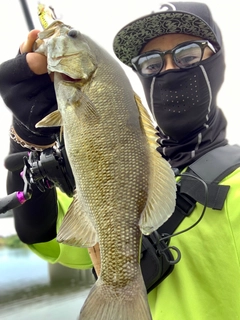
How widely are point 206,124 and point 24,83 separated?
131cm

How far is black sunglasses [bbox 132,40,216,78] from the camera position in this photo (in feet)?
8.19

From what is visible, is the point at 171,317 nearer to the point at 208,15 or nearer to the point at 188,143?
the point at 188,143

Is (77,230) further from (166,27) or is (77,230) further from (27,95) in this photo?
(166,27)

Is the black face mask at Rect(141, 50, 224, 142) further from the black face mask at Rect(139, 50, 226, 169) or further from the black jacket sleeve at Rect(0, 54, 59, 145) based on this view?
the black jacket sleeve at Rect(0, 54, 59, 145)

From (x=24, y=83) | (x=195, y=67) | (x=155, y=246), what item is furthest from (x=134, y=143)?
(x=195, y=67)

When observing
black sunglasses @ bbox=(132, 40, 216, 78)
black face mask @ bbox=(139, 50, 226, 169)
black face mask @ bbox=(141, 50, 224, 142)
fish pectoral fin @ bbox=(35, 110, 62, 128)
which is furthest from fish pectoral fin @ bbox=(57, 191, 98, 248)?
black sunglasses @ bbox=(132, 40, 216, 78)

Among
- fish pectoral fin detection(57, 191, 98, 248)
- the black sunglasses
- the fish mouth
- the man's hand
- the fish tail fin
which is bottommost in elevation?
the fish tail fin

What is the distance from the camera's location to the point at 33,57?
1878 mm

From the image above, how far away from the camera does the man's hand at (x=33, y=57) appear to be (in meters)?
1.88

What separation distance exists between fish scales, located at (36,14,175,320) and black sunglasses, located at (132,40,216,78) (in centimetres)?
100

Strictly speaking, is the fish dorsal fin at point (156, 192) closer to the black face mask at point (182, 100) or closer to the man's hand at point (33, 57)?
the man's hand at point (33, 57)

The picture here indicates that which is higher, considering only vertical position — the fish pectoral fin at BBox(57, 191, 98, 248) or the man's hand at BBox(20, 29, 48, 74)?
the man's hand at BBox(20, 29, 48, 74)

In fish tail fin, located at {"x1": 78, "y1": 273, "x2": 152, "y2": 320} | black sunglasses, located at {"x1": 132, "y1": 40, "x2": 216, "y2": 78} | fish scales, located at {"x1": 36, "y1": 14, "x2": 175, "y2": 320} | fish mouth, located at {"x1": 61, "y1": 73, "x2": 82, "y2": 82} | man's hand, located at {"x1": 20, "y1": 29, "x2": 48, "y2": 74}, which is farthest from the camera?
black sunglasses, located at {"x1": 132, "y1": 40, "x2": 216, "y2": 78}

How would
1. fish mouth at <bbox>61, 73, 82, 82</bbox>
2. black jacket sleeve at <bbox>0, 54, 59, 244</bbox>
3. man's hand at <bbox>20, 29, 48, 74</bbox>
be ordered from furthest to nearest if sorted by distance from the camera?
black jacket sleeve at <bbox>0, 54, 59, 244</bbox>, man's hand at <bbox>20, 29, 48, 74</bbox>, fish mouth at <bbox>61, 73, 82, 82</bbox>
